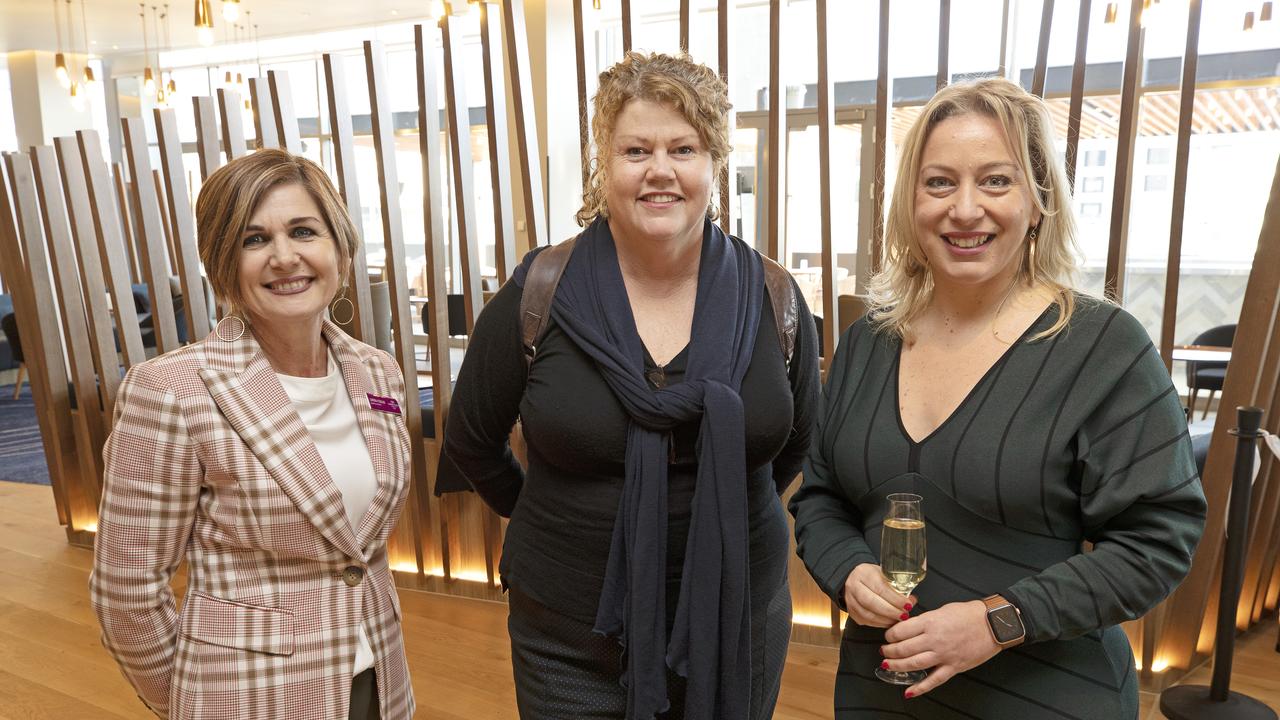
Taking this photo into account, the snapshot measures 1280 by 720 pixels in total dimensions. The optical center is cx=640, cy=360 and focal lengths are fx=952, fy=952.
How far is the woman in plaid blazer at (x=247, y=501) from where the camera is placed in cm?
160

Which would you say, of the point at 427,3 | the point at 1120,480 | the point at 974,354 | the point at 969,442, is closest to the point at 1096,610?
the point at 1120,480

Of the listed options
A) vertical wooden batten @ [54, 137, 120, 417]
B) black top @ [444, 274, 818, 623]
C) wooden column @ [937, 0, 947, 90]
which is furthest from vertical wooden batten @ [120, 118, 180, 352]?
wooden column @ [937, 0, 947, 90]

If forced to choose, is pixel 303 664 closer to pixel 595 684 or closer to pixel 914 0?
pixel 595 684

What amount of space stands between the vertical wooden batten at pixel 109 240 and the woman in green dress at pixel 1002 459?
14.7 ft

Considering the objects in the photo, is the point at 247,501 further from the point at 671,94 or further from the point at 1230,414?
the point at 1230,414

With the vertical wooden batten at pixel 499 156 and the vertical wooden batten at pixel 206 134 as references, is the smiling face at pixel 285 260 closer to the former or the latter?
the vertical wooden batten at pixel 499 156

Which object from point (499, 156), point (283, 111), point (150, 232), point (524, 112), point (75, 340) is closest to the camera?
point (524, 112)

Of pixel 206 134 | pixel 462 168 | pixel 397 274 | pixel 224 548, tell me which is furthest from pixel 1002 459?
pixel 206 134

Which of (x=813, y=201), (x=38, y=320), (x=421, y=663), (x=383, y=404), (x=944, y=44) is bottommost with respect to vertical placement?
(x=421, y=663)

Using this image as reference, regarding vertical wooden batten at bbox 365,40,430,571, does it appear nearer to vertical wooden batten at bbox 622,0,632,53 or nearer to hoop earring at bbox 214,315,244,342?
vertical wooden batten at bbox 622,0,632,53

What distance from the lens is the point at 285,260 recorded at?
1.66 metres

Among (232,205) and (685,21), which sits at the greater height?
(685,21)

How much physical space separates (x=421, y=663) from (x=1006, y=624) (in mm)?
3055

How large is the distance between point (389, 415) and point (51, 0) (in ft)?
35.2
